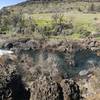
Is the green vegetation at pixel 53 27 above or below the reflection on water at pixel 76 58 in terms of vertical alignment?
below

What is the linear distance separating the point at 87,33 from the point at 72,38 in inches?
347

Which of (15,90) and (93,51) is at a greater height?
(15,90)

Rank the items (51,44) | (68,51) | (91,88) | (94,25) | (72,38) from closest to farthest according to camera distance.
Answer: (91,88) < (68,51) < (51,44) < (72,38) < (94,25)

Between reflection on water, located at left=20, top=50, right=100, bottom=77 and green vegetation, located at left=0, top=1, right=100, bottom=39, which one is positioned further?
A: green vegetation, located at left=0, top=1, right=100, bottom=39

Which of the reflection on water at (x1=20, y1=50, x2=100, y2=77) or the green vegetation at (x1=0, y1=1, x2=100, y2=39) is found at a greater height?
the reflection on water at (x1=20, y1=50, x2=100, y2=77)

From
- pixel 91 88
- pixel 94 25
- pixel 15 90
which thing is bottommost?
pixel 94 25

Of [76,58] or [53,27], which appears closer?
[76,58]

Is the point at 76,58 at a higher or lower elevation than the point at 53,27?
higher

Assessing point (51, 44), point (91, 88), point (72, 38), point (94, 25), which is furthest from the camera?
point (94, 25)

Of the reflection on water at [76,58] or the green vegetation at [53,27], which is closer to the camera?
the reflection on water at [76,58]

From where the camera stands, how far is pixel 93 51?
12088 centimetres

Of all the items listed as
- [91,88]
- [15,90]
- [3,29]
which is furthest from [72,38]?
[15,90]

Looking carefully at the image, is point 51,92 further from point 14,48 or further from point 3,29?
point 3,29

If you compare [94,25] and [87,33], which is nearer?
[87,33]
